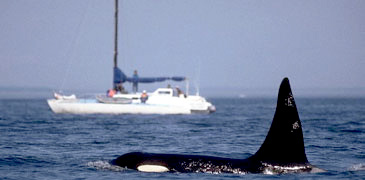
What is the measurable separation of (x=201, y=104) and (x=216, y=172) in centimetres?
4180

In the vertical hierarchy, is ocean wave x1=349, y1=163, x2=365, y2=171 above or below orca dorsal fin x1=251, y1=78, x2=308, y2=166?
below

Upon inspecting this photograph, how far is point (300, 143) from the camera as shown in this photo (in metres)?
13.6

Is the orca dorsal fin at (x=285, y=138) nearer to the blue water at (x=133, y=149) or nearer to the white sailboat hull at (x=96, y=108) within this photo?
the blue water at (x=133, y=149)

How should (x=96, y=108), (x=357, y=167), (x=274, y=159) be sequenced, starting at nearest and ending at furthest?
(x=274, y=159) < (x=357, y=167) < (x=96, y=108)

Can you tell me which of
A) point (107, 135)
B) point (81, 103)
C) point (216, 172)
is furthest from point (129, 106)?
point (216, 172)

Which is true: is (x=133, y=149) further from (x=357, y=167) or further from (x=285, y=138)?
(x=285, y=138)

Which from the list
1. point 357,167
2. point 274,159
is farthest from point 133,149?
point 357,167

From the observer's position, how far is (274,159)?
1394 cm

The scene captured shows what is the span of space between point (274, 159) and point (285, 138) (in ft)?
1.87

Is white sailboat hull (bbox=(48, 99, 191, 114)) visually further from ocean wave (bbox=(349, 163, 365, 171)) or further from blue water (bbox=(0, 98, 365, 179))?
ocean wave (bbox=(349, 163, 365, 171))

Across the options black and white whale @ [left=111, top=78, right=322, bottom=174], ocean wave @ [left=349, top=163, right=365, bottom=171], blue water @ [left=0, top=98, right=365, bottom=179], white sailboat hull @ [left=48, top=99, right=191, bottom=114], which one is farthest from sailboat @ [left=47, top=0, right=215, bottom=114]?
black and white whale @ [left=111, top=78, right=322, bottom=174]

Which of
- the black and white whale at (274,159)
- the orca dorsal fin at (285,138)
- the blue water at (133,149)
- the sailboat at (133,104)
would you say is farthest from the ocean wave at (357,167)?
the sailboat at (133,104)

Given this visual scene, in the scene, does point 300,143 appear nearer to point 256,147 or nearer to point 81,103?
point 256,147

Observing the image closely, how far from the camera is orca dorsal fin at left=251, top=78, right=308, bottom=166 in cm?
1356
